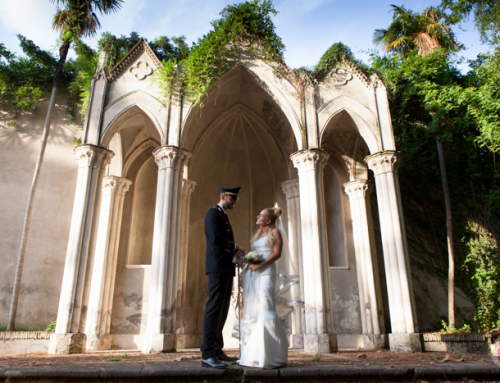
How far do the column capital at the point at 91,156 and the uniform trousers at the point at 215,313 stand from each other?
236 inches

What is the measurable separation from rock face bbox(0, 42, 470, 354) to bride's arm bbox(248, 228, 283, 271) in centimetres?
337

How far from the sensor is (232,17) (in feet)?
34.2

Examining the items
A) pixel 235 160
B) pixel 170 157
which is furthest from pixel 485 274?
pixel 170 157

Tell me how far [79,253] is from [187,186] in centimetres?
425

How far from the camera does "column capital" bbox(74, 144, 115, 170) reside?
30.2ft

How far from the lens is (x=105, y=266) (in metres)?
10.6

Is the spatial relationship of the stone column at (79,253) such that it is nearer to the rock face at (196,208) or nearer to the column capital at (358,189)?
the rock face at (196,208)

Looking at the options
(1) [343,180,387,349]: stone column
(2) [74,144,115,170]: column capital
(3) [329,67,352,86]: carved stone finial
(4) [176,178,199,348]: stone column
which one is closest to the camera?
(2) [74,144,115,170]: column capital

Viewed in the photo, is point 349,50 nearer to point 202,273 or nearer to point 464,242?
point 464,242

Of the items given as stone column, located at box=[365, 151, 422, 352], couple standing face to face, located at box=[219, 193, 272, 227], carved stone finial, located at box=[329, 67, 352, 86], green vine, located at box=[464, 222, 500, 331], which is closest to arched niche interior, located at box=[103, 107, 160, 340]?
carved stone finial, located at box=[329, 67, 352, 86]

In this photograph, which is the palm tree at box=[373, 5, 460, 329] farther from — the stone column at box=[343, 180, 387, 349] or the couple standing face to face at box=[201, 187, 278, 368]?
the couple standing face to face at box=[201, 187, 278, 368]

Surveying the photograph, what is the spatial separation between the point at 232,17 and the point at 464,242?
924 centimetres

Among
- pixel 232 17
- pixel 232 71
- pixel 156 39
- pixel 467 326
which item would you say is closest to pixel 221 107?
pixel 232 71

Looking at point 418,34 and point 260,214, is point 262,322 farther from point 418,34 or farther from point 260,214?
point 418,34
